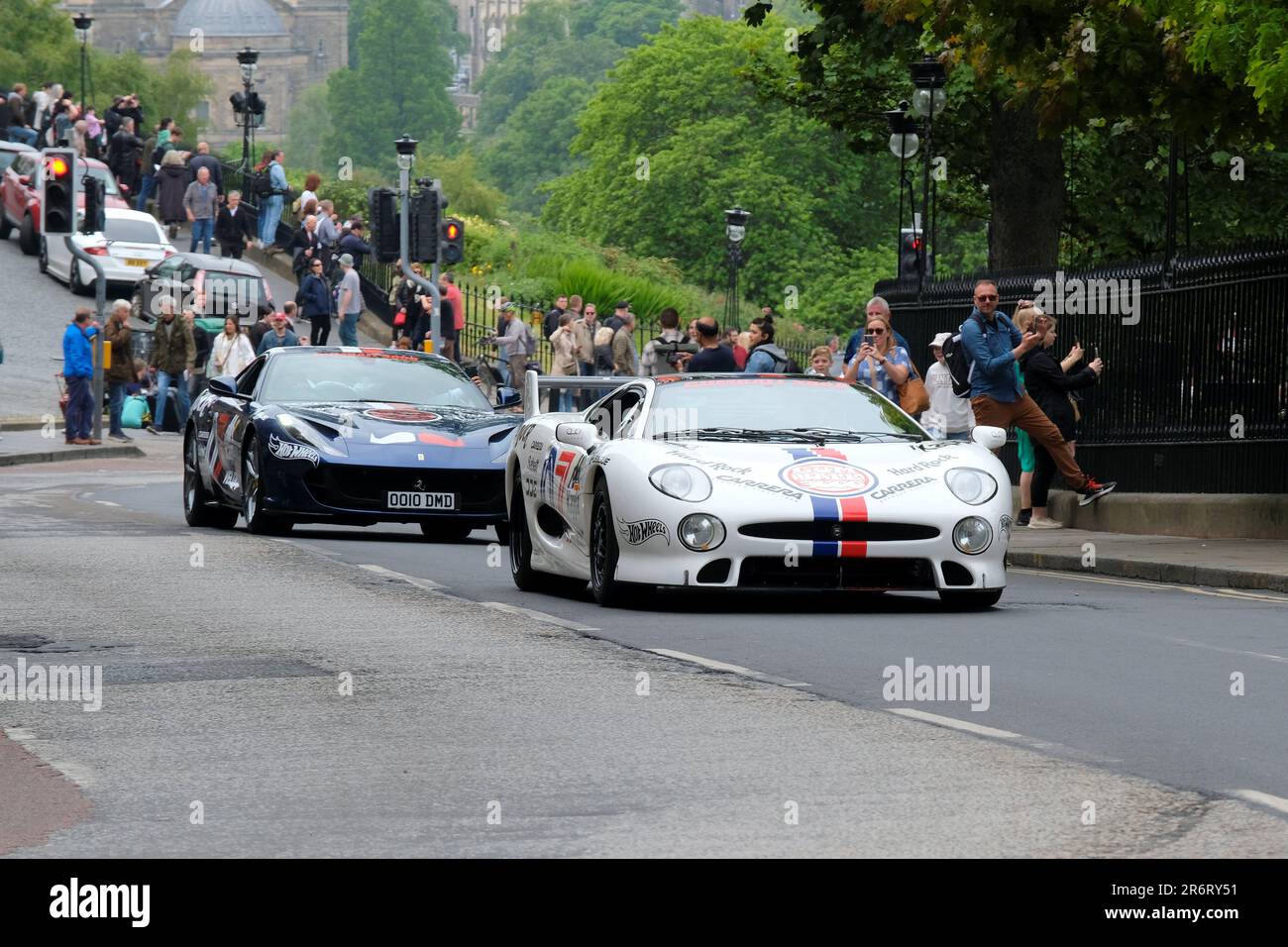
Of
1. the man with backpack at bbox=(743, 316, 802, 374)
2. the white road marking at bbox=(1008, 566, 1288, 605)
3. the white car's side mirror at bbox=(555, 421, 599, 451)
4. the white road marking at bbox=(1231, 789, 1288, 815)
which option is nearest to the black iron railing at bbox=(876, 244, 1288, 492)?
the white road marking at bbox=(1008, 566, 1288, 605)

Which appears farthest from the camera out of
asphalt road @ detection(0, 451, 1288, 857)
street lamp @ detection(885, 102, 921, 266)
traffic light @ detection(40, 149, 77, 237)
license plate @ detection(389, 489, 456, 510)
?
traffic light @ detection(40, 149, 77, 237)

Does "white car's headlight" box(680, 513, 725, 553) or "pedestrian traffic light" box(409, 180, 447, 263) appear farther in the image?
"pedestrian traffic light" box(409, 180, 447, 263)

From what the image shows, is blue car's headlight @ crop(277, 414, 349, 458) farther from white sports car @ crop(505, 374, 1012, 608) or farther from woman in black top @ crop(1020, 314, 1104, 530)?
woman in black top @ crop(1020, 314, 1104, 530)

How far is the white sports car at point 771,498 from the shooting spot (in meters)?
13.5

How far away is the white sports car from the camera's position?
13453mm

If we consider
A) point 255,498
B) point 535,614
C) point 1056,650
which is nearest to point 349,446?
point 255,498

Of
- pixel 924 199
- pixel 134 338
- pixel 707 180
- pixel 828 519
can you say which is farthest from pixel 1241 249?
pixel 707 180

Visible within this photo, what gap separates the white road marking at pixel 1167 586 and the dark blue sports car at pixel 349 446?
4.06 metres

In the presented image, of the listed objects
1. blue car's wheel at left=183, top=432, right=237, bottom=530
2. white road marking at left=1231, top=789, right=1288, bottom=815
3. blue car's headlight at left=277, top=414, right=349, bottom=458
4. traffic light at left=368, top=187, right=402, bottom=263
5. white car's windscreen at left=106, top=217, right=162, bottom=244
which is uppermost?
white car's windscreen at left=106, top=217, right=162, bottom=244

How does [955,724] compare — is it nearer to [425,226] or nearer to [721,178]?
[425,226]

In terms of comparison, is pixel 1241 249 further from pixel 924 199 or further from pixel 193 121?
pixel 193 121

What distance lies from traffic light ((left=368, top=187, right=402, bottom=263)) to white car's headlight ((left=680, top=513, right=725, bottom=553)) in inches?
872

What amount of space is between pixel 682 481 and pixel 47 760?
17.5ft
